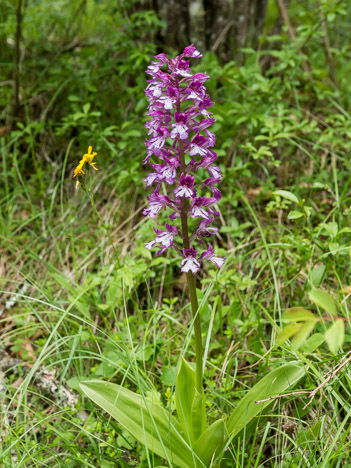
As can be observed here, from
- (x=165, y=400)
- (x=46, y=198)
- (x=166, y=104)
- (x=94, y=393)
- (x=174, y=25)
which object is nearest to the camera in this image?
(x=166, y=104)

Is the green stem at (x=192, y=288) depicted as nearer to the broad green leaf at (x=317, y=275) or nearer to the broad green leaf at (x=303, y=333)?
the broad green leaf at (x=303, y=333)

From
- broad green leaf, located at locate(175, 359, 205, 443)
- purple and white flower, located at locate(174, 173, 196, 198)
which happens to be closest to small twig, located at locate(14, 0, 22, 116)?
purple and white flower, located at locate(174, 173, 196, 198)

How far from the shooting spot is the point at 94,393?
1.93 meters

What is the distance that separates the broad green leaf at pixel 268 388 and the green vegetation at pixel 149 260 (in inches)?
3.1

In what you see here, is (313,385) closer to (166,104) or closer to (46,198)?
(166,104)

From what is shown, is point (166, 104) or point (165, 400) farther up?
point (166, 104)

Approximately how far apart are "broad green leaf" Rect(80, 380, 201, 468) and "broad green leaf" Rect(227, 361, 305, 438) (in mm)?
217

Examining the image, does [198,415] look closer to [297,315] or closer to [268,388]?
[268,388]

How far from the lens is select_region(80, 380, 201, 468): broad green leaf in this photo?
6.19 feet

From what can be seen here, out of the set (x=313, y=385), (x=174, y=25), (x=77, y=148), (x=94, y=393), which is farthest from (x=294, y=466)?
(x=174, y=25)

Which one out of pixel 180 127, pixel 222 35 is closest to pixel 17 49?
pixel 222 35

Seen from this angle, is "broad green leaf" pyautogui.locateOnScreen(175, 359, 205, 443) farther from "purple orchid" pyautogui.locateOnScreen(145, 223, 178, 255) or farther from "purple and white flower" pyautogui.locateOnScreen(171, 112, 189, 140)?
"purple and white flower" pyautogui.locateOnScreen(171, 112, 189, 140)

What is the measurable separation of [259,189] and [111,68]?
70.8 inches

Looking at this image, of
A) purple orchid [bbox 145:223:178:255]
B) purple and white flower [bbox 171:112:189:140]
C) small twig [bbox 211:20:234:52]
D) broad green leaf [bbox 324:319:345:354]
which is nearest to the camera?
broad green leaf [bbox 324:319:345:354]
